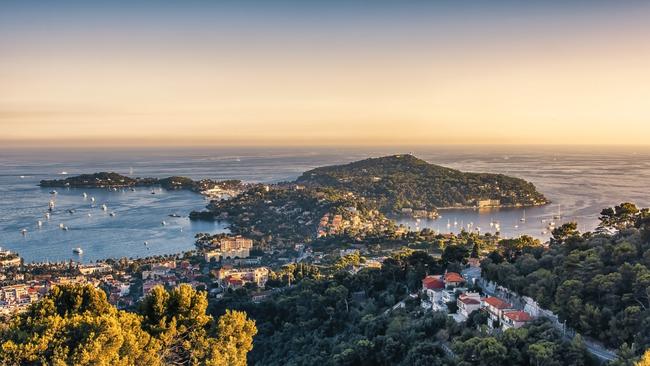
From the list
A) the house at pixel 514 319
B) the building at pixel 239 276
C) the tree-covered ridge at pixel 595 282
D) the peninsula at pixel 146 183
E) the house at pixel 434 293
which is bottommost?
the building at pixel 239 276

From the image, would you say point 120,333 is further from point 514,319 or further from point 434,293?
point 434,293

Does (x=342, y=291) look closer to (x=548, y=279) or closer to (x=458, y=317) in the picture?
(x=458, y=317)

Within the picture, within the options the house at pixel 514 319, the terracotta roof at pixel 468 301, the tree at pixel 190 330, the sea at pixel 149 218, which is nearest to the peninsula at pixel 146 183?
the sea at pixel 149 218

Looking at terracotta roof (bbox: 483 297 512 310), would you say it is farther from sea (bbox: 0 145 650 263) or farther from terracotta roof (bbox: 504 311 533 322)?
sea (bbox: 0 145 650 263)

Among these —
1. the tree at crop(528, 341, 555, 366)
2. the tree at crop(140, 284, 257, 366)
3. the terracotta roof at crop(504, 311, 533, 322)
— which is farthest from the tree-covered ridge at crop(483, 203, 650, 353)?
the tree at crop(140, 284, 257, 366)

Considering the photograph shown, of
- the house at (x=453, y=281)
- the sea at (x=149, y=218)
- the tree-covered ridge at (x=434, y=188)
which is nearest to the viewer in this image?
the house at (x=453, y=281)

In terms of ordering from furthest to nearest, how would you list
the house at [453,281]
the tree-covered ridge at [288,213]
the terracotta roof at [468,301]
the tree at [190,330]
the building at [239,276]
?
the tree-covered ridge at [288,213] → the building at [239,276] → the house at [453,281] → the terracotta roof at [468,301] → the tree at [190,330]

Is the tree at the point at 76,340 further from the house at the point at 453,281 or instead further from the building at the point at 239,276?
the building at the point at 239,276

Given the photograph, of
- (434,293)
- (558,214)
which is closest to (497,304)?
(434,293)
